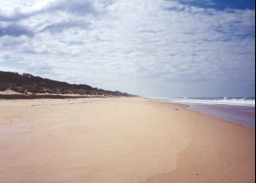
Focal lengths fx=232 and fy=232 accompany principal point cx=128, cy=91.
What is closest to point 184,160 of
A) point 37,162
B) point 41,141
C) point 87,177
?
point 87,177

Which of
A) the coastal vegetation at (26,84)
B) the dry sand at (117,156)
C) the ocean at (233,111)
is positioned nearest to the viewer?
the dry sand at (117,156)

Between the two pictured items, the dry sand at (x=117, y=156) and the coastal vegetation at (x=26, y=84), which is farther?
the coastal vegetation at (x=26, y=84)

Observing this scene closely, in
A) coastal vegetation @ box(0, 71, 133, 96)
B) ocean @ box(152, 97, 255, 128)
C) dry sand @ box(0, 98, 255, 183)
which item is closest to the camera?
dry sand @ box(0, 98, 255, 183)

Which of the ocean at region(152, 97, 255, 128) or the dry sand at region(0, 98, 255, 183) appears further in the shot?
the ocean at region(152, 97, 255, 128)

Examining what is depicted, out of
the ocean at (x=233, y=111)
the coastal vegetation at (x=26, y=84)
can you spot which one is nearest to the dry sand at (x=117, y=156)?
the ocean at (x=233, y=111)

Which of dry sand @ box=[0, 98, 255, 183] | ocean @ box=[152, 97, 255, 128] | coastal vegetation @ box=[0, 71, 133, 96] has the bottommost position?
dry sand @ box=[0, 98, 255, 183]

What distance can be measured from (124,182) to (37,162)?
162 centimetres

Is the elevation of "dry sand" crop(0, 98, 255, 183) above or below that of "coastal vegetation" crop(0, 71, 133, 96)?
below

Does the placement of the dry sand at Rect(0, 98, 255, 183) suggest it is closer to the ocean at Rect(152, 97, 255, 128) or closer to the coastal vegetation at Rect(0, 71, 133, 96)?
the ocean at Rect(152, 97, 255, 128)

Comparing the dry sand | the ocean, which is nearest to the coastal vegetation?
the dry sand

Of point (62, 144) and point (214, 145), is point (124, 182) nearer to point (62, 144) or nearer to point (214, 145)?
point (62, 144)

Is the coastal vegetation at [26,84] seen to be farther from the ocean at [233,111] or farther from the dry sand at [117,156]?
the ocean at [233,111]

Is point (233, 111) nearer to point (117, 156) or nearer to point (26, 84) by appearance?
point (117, 156)

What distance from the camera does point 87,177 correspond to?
3580mm
